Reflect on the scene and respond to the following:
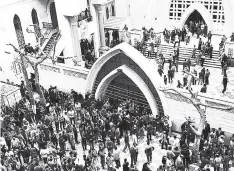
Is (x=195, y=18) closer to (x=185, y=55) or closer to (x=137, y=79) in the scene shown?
(x=185, y=55)

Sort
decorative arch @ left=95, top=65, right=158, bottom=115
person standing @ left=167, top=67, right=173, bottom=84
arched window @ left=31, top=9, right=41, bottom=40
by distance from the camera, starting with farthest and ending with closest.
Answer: arched window @ left=31, top=9, right=41, bottom=40, person standing @ left=167, top=67, right=173, bottom=84, decorative arch @ left=95, top=65, right=158, bottom=115

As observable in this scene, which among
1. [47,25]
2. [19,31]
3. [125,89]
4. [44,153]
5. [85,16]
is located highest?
[85,16]

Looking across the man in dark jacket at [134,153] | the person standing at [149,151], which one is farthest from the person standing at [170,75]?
the man in dark jacket at [134,153]

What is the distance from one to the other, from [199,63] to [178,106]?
335 inches

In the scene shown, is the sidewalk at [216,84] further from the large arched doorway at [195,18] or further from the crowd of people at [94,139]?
the large arched doorway at [195,18]

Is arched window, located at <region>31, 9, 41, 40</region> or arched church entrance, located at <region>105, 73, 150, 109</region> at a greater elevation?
arched window, located at <region>31, 9, 41, 40</region>

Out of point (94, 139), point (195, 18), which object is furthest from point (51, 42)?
point (94, 139)

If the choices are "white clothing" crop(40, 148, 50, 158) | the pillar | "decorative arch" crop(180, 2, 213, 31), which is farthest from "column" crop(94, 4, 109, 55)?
"white clothing" crop(40, 148, 50, 158)

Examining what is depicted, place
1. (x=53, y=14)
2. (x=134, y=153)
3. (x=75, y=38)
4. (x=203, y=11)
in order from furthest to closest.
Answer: (x=53, y=14)
(x=203, y=11)
(x=75, y=38)
(x=134, y=153)

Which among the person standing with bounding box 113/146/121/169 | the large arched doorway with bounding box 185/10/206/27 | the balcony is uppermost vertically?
the balcony

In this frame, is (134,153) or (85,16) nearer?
(134,153)

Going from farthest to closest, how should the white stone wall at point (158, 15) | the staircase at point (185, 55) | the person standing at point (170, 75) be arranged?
the white stone wall at point (158, 15)
the staircase at point (185, 55)
the person standing at point (170, 75)

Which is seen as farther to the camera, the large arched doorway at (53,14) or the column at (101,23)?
the large arched doorway at (53,14)

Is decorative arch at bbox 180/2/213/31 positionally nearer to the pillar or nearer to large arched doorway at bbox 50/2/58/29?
the pillar
